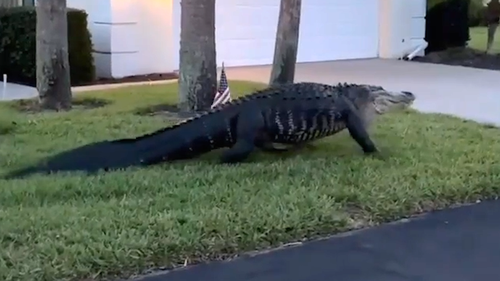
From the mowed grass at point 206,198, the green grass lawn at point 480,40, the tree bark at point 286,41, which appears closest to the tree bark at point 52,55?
the mowed grass at point 206,198

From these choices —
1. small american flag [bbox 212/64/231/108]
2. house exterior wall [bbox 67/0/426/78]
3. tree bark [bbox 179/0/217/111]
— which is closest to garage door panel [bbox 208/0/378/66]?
house exterior wall [bbox 67/0/426/78]

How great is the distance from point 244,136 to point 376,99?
1.39 meters

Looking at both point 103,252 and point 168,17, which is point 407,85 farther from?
point 103,252

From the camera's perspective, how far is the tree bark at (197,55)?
29.3 feet

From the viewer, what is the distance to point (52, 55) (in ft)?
30.8

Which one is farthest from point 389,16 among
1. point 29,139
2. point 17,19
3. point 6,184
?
point 6,184

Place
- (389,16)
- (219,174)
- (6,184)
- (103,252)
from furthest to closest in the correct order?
(389,16)
(219,174)
(6,184)
(103,252)

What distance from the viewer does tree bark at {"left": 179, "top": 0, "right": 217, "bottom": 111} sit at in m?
8.92

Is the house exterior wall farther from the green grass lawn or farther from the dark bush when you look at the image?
the green grass lawn

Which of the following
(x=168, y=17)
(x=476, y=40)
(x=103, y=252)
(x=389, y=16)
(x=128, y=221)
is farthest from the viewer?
(x=476, y=40)

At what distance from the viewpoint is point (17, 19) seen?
1219 centimetres

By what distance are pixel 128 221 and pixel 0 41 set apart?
821cm

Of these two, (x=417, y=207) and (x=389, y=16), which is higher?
(x=389, y=16)

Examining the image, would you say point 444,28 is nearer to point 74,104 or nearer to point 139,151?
point 74,104
